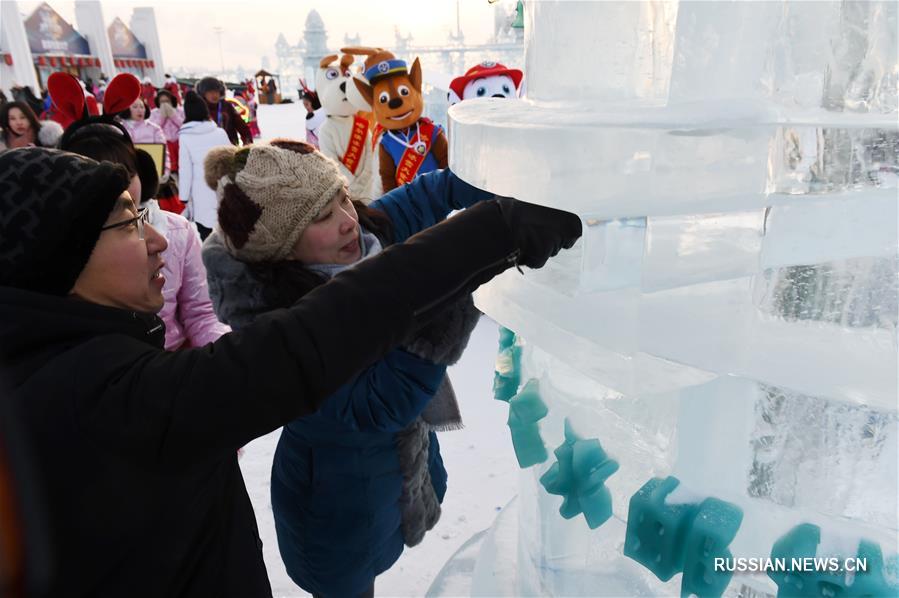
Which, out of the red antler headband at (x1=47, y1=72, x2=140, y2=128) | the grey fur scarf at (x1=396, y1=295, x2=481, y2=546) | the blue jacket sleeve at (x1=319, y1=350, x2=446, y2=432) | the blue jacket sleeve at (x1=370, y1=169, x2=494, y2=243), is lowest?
the grey fur scarf at (x1=396, y1=295, x2=481, y2=546)

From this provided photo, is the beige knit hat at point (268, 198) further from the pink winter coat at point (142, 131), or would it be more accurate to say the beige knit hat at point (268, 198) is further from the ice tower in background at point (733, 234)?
the pink winter coat at point (142, 131)

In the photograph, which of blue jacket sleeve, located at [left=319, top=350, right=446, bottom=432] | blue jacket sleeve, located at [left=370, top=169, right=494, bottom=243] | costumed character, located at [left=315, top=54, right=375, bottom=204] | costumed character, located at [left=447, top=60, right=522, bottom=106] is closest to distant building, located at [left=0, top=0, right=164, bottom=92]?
costumed character, located at [left=315, top=54, right=375, bottom=204]

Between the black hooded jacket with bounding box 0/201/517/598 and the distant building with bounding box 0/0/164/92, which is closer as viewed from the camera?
the black hooded jacket with bounding box 0/201/517/598

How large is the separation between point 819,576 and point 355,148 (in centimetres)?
391

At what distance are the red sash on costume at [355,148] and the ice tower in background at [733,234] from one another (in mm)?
3510

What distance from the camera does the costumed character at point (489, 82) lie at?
4109 millimetres

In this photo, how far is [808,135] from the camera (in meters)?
0.55

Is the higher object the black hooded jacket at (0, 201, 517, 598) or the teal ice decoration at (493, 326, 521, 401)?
the black hooded jacket at (0, 201, 517, 598)

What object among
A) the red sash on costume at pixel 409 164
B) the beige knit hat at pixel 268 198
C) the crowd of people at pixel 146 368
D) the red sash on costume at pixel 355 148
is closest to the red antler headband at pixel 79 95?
the beige knit hat at pixel 268 198

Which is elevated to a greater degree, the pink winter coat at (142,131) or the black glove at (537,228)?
the black glove at (537,228)

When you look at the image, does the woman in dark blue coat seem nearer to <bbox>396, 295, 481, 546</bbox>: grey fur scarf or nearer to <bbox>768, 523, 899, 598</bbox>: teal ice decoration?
<bbox>396, 295, 481, 546</bbox>: grey fur scarf

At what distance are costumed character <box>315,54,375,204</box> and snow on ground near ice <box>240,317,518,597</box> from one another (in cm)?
165

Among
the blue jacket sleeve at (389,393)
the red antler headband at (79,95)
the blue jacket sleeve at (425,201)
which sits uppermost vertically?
the red antler headband at (79,95)

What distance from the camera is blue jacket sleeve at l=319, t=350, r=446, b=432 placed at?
42.3 inches
